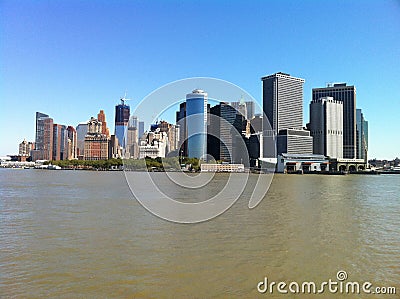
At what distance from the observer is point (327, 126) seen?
113 m

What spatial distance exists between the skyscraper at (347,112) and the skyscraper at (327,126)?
3618 mm

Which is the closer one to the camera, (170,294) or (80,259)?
(170,294)

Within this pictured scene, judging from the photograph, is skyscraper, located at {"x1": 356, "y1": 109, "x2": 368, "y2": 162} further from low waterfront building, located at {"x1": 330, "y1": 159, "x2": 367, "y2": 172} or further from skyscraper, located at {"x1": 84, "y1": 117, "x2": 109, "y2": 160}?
skyscraper, located at {"x1": 84, "y1": 117, "x2": 109, "y2": 160}

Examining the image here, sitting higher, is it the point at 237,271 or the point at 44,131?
the point at 44,131

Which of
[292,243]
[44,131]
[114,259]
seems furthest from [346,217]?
[44,131]

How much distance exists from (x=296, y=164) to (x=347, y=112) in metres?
37.7

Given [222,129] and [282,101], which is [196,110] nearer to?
[222,129]

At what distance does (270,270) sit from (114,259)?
2531mm

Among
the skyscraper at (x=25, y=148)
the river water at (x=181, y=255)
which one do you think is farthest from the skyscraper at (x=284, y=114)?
the skyscraper at (x=25, y=148)

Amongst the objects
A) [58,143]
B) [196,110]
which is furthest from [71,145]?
[196,110]

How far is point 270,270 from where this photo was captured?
6012mm

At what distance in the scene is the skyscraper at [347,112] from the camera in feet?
385

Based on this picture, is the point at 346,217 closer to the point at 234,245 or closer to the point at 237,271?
the point at 234,245

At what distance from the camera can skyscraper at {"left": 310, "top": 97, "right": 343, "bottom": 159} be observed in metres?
112
